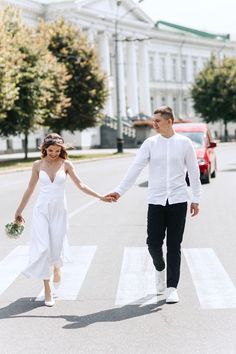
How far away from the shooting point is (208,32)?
140875 millimetres

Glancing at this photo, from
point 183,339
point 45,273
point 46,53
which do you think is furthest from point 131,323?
point 46,53

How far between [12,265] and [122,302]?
2.61 meters

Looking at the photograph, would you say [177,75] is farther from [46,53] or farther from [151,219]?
[151,219]

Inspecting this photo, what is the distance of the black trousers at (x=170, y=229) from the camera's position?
750 cm

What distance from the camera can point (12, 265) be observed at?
9672 millimetres

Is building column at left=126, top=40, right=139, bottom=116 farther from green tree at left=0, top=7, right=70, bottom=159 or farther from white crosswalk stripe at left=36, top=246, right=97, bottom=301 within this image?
white crosswalk stripe at left=36, top=246, right=97, bottom=301

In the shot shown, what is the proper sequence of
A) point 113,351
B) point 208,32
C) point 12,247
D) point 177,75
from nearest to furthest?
point 113,351, point 12,247, point 177,75, point 208,32

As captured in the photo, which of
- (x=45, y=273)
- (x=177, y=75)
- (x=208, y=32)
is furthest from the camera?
(x=208, y=32)

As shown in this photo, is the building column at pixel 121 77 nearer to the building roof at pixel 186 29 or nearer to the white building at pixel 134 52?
the white building at pixel 134 52

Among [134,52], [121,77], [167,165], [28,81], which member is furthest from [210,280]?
[134,52]

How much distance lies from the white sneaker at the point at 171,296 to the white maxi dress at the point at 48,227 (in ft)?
3.49

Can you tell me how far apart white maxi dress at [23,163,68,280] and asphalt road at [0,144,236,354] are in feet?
1.24

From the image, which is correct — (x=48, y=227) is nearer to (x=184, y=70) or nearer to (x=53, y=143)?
(x=53, y=143)

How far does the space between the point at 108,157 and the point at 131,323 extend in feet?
143
